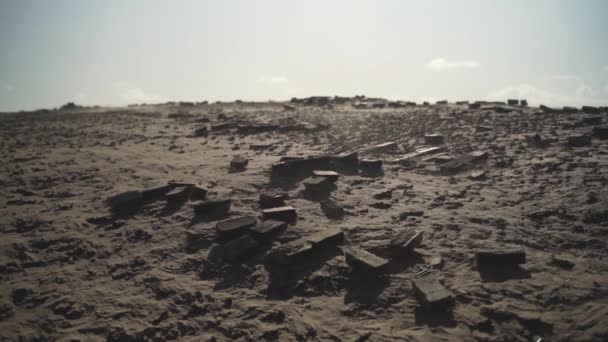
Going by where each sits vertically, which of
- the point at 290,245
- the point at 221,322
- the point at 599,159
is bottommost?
the point at 221,322

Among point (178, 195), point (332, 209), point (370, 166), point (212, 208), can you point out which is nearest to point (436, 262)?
point (332, 209)

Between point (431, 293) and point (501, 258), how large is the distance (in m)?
0.88

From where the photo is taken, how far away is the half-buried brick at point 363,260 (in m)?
3.26

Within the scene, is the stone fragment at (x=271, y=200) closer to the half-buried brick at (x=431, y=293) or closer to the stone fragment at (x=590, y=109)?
the half-buried brick at (x=431, y=293)

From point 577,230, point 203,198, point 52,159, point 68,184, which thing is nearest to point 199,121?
point 52,159

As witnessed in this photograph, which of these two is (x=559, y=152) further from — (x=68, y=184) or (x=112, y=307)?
(x=68, y=184)

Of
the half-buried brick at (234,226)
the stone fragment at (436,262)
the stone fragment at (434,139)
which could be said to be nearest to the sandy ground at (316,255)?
the stone fragment at (436,262)

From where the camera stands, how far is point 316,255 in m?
3.67

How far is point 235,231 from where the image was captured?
410cm

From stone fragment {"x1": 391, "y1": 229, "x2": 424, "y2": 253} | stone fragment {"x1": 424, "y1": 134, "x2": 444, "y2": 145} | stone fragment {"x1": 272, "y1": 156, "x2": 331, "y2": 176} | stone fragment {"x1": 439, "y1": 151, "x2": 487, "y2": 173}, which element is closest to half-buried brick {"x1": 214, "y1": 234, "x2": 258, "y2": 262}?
stone fragment {"x1": 391, "y1": 229, "x2": 424, "y2": 253}

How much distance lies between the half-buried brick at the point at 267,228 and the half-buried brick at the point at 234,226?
0.13 m

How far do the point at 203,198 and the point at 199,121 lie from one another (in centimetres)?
806

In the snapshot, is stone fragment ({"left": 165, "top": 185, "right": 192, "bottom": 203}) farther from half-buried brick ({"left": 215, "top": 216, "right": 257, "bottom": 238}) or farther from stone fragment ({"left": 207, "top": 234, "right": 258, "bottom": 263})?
stone fragment ({"left": 207, "top": 234, "right": 258, "bottom": 263})

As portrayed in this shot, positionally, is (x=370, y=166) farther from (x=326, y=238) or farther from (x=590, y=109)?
(x=590, y=109)
